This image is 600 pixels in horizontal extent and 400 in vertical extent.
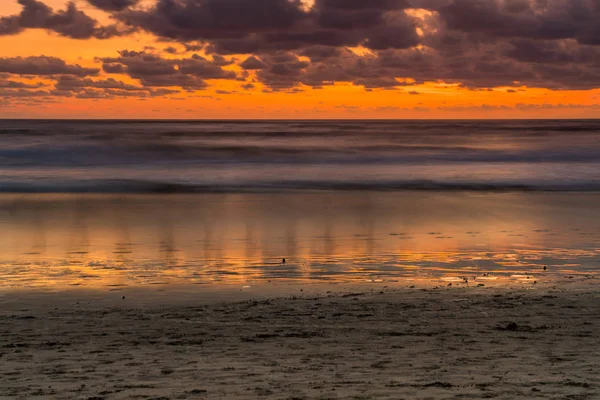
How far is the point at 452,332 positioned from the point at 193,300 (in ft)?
12.0

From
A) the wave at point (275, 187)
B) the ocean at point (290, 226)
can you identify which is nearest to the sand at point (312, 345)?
the ocean at point (290, 226)

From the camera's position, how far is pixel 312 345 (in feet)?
26.5

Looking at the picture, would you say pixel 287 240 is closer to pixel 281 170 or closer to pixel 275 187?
pixel 275 187

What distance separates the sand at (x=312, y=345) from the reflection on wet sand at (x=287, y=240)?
1.53 metres

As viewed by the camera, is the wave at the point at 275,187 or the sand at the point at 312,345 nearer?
the sand at the point at 312,345

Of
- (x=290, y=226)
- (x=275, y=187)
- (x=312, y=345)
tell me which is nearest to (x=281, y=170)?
(x=275, y=187)

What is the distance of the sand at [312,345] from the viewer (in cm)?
644

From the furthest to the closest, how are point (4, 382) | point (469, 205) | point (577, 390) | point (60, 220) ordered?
point (469, 205) → point (60, 220) → point (4, 382) → point (577, 390)

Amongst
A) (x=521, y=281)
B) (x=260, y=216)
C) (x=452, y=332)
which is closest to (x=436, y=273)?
(x=521, y=281)

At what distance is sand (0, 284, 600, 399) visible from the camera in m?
6.44

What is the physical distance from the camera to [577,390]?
6.24 meters

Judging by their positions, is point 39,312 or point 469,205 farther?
point 469,205

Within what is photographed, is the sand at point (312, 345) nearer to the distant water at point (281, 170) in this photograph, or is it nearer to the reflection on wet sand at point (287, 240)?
the reflection on wet sand at point (287, 240)

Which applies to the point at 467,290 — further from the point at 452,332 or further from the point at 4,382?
the point at 4,382
